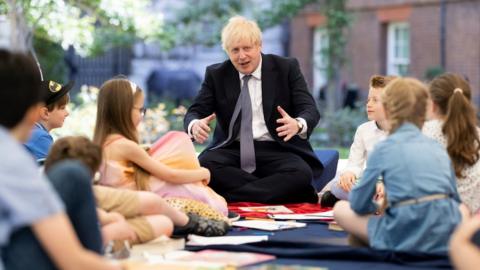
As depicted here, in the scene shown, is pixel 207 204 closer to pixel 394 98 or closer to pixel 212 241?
pixel 212 241

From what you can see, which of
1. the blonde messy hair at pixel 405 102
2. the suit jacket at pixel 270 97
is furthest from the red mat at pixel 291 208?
the blonde messy hair at pixel 405 102

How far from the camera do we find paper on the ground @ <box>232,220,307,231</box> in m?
5.50

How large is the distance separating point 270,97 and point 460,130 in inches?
73.0

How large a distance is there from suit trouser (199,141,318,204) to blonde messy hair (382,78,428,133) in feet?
6.83

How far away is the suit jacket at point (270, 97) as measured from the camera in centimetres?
675

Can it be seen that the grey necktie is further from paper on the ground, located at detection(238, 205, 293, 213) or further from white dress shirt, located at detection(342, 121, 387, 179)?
white dress shirt, located at detection(342, 121, 387, 179)

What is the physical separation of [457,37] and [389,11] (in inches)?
74.7

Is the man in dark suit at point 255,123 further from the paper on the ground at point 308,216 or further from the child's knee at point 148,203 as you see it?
the child's knee at point 148,203

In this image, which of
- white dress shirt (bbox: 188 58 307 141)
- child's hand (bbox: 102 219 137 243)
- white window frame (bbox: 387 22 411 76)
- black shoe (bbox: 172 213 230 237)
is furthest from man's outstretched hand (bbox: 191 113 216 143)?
white window frame (bbox: 387 22 411 76)

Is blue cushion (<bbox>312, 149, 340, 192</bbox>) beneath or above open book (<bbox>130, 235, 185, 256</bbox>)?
beneath

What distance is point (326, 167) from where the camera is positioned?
7.41 m

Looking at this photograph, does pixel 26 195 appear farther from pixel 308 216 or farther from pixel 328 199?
pixel 328 199

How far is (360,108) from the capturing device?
17375mm

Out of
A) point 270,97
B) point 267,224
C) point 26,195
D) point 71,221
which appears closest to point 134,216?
point 267,224
